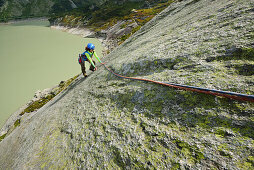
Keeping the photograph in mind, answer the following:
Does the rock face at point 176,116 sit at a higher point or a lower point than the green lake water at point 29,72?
lower

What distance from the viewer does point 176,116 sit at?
3.41 meters

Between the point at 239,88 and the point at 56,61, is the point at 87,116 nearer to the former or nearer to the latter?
the point at 239,88

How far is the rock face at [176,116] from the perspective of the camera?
2646 mm

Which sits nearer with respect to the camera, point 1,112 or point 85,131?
point 85,131

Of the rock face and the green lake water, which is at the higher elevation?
the green lake water

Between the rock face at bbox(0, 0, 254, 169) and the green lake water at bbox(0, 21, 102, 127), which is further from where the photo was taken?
the green lake water at bbox(0, 21, 102, 127)

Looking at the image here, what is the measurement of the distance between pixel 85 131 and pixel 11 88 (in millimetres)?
32775

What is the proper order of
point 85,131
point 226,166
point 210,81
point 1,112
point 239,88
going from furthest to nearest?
point 1,112
point 85,131
point 210,81
point 239,88
point 226,166

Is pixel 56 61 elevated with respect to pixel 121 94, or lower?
elevated

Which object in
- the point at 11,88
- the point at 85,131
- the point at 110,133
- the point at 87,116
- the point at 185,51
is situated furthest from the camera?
the point at 11,88

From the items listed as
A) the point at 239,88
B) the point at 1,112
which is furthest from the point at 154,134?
the point at 1,112

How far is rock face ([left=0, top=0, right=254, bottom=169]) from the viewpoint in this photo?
2646 millimetres

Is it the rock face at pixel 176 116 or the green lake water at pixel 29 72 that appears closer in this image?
the rock face at pixel 176 116

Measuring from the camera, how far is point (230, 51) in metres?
3.71
